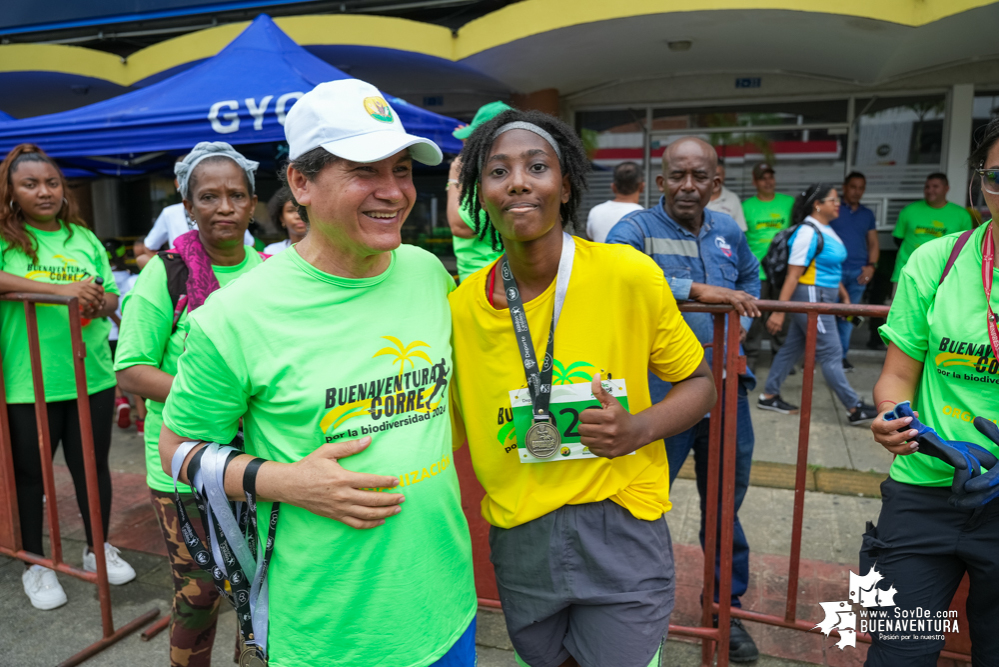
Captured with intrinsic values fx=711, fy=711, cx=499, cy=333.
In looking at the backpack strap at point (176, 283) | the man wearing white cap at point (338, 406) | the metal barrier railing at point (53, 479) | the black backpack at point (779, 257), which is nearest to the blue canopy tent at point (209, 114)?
the metal barrier railing at point (53, 479)

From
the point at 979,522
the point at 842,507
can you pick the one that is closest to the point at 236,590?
the point at 979,522

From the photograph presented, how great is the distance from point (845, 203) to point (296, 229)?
664cm

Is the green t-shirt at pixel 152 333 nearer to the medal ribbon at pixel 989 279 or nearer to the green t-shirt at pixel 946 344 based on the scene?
the green t-shirt at pixel 946 344

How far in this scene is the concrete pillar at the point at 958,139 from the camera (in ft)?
28.0

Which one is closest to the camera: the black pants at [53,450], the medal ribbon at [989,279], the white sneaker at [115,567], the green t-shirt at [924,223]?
A: the medal ribbon at [989,279]

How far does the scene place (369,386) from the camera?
1.59m

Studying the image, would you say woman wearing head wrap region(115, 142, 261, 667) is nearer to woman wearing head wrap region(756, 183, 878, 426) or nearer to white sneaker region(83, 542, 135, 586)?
white sneaker region(83, 542, 135, 586)

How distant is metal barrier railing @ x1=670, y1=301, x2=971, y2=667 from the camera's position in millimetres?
2654

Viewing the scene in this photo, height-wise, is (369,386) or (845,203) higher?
(845,203)

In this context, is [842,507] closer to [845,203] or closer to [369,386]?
[369,386]

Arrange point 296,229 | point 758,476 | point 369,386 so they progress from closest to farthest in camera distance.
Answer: point 369,386
point 296,229
point 758,476

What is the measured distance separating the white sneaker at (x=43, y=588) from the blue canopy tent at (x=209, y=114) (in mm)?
2913

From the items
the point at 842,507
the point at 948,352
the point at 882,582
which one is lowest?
the point at 842,507

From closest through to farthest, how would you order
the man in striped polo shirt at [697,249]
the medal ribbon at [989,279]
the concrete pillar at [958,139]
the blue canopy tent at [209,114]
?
the medal ribbon at [989,279]
the man in striped polo shirt at [697,249]
the blue canopy tent at [209,114]
the concrete pillar at [958,139]
